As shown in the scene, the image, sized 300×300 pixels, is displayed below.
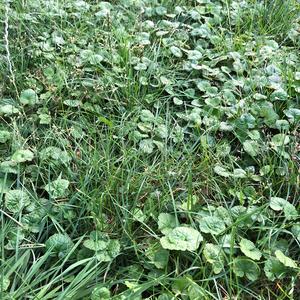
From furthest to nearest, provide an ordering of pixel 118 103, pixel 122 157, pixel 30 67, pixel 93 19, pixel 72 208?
pixel 93 19
pixel 30 67
pixel 118 103
pixel 122 157
pixel 72 208

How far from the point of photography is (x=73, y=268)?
1.68 m

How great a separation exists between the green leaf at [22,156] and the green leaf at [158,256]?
575 mm

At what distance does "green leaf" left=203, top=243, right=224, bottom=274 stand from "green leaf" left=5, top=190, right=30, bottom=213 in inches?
24.3

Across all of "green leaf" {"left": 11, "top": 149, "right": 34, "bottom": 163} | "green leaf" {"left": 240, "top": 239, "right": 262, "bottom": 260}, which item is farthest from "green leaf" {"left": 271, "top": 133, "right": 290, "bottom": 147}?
"green leaf" {"left": 11, "top": 149, "right": 34, "bottom": 163}

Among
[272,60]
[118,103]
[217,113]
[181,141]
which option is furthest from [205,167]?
[272,60]

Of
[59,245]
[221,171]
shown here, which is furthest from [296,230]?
[59,245]

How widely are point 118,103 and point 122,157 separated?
37cm

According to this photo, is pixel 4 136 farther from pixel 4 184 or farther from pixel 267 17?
pixel 267 17

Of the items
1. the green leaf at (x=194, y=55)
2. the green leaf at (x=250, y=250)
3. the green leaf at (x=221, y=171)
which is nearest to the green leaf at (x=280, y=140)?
the green leaf at (x=221, y=171)

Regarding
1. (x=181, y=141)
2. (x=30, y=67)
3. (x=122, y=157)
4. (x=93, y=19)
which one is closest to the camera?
(x=122, y=157)

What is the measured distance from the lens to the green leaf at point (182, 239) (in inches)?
66.8

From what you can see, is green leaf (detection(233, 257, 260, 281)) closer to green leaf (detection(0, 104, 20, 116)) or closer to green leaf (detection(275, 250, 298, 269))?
green leaf (detection(275, 250, 298, 269))

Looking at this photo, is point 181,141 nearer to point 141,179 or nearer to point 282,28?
point 141,179

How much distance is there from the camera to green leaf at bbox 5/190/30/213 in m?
1.80
